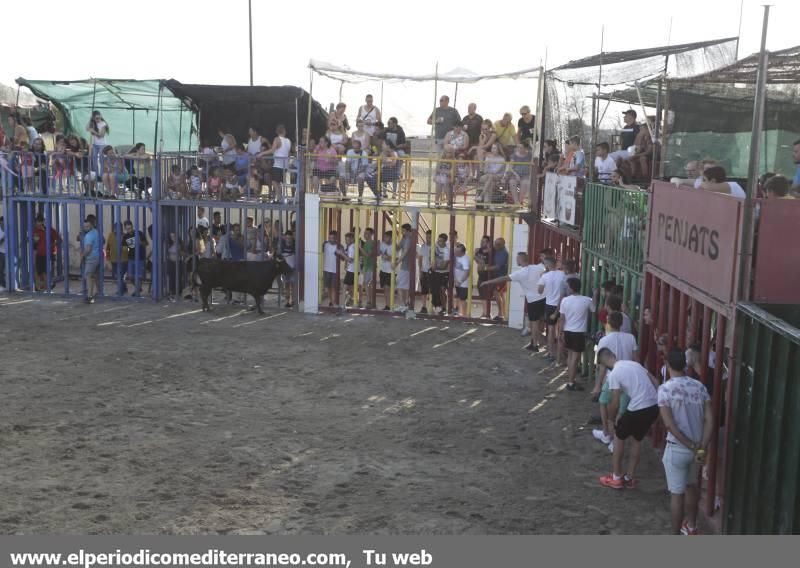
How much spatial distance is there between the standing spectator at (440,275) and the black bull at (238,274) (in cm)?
339

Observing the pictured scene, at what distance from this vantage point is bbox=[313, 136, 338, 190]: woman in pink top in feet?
66.9

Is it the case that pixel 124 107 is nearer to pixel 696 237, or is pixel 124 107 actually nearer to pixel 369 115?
pixel 369 115

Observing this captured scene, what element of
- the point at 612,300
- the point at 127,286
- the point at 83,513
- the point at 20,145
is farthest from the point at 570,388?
the point at 20,145

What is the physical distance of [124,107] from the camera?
27.2 m

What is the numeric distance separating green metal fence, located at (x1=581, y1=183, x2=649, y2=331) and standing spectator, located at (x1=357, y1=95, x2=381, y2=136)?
6987 millimetres

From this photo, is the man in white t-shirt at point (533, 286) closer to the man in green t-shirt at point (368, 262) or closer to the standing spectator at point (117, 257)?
the man in green t-shirt at point (368, 262)

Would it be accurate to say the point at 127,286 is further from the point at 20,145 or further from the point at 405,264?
the point at 405,264

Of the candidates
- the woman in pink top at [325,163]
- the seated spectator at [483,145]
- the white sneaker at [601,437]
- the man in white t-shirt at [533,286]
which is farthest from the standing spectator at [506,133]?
the white sneaker at [601,437]

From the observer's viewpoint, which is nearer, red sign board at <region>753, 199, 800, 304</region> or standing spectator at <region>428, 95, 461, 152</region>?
red sign board at <region>753, 199, 800, 304</region>

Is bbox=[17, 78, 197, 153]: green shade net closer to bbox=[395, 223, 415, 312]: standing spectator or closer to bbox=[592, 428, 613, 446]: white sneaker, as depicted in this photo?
bbox=[395, 223, 415, 312]: standing spectator

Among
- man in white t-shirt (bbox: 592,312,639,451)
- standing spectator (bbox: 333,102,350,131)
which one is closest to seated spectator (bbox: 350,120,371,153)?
standing spectator (bbox: 333,102,350,131)

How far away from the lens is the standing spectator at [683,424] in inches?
316

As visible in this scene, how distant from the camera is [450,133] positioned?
19953 millimetres

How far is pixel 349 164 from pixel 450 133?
226 centimetres
